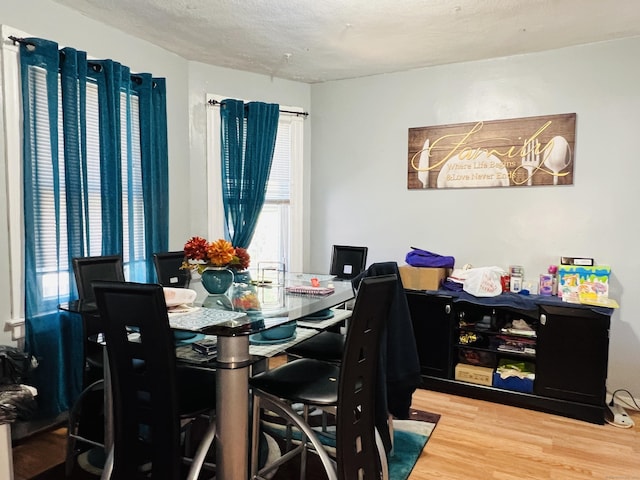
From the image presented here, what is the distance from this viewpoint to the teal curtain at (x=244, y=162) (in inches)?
154

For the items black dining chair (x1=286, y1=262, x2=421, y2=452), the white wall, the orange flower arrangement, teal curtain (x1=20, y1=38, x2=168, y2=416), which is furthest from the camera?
the white wall

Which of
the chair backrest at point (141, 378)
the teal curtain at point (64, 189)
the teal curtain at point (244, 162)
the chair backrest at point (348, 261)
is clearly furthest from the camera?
the teal curtain at point (244, 162)

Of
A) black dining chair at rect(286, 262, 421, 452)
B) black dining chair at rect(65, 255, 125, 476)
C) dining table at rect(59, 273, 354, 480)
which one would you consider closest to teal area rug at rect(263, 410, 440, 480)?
black dining chair at rect(286, 262, 421, 452)

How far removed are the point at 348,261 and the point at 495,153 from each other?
1.42m

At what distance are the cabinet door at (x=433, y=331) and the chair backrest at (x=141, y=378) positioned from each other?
2.20 metres

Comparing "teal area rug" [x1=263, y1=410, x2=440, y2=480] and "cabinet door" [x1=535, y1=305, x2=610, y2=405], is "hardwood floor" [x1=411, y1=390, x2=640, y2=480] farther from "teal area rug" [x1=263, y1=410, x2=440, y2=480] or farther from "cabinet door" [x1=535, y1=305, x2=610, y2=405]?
"cabinet door" [x1=535, y1=305, x2=610, y2=405]

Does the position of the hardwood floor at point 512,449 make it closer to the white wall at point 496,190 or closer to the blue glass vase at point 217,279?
the white wall at point 496,190

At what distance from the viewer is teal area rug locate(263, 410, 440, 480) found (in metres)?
2.32

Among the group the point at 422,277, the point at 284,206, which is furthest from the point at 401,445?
the point at 284,206

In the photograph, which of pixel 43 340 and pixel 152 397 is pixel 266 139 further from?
pixel 152 397

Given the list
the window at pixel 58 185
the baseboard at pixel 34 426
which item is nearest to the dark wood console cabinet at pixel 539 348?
the window at pixel 58 185

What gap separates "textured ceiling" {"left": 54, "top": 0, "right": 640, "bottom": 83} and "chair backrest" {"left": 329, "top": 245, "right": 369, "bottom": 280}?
59.4 inches

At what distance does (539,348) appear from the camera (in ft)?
9.96

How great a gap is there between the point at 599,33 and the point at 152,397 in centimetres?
341
